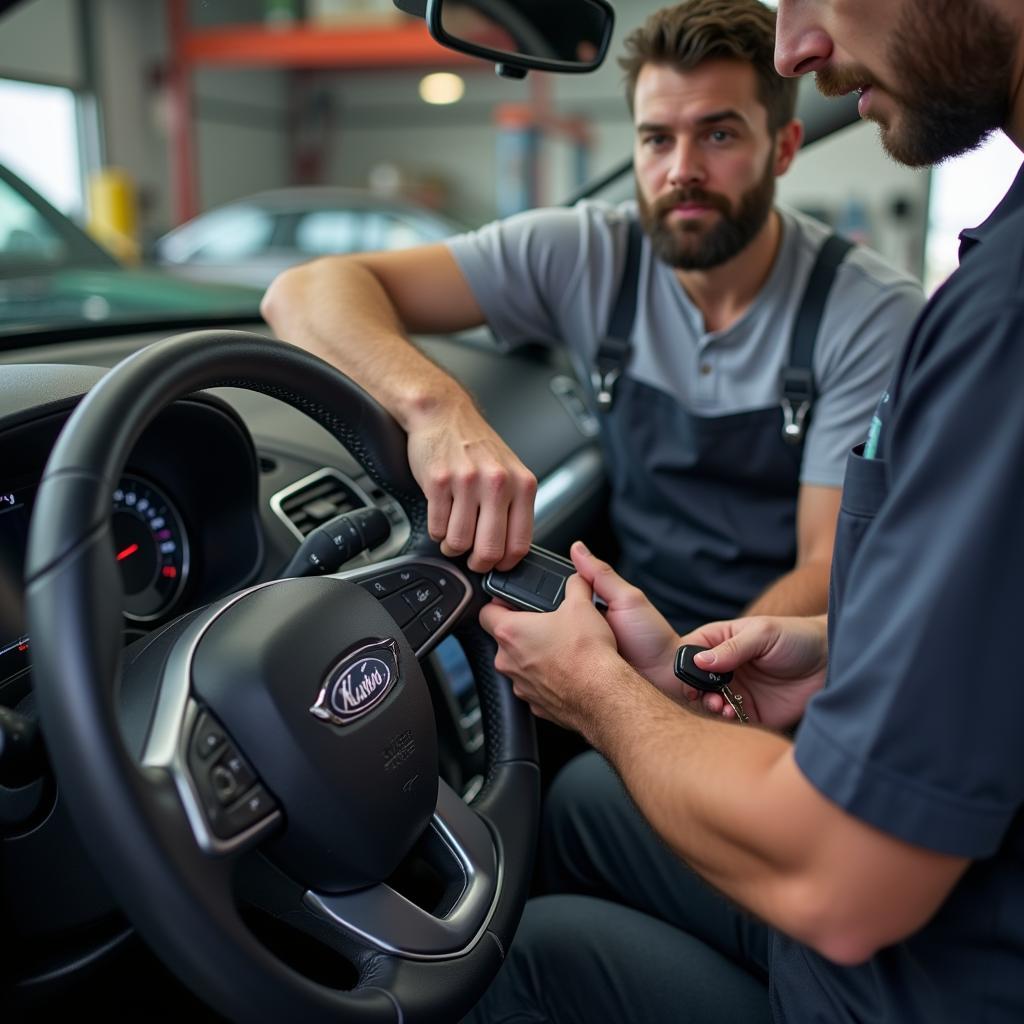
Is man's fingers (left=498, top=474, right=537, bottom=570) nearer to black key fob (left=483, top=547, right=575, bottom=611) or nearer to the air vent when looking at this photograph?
black key fob (left=483, top=547, right=575, bottom=611)

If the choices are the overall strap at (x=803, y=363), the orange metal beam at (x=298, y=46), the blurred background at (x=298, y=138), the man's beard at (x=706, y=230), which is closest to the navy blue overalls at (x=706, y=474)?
the overall strap at (x=803, y=363)

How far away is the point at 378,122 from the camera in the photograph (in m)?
13.9

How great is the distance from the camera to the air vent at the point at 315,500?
1.11 metres

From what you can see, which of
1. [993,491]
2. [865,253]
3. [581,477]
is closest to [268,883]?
[993,491]

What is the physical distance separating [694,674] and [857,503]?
247 millimetres

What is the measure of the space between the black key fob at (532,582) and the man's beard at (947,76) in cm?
45

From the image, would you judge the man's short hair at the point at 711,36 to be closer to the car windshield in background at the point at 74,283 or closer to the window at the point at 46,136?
the car windshield in background at the point at 74,283

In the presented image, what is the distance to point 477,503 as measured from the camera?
3.12ft

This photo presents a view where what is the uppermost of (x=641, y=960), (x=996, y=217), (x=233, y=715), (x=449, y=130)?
(x=996, y=217)

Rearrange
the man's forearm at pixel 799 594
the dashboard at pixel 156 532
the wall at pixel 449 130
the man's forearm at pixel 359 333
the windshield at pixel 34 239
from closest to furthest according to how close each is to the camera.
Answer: the dashboard at pixel 156 532, the man's forearm at pixel 359 333, the man's forearm at pixel 799 594, the windshield at pixel 34 239, the wall at pixel 449 130

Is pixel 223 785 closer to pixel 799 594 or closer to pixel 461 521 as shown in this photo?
pixel 461 521

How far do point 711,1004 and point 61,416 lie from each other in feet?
2.53

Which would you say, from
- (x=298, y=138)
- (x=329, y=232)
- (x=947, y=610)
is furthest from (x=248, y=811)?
(x=298, y=138)

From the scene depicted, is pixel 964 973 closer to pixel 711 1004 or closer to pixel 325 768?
pixel 711 1004
